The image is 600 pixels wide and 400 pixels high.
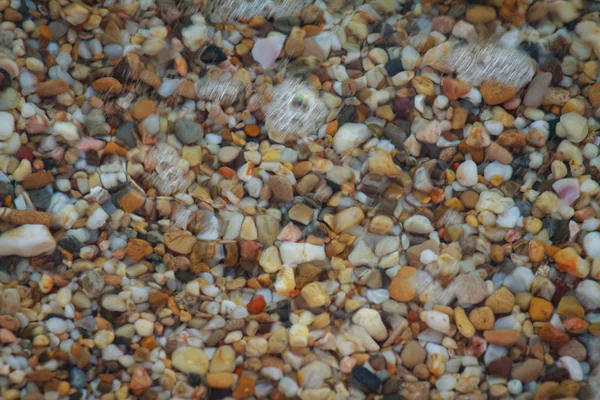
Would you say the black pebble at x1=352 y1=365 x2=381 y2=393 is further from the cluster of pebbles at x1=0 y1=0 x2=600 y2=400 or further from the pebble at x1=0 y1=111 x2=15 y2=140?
the pebble at x1=0 y1=111 x2=15 y2=140

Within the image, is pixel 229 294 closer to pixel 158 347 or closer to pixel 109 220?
pixel 158 347

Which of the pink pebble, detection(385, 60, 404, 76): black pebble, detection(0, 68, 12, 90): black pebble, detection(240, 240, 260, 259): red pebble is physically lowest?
detection(240, 240, 260, 259): red pebble

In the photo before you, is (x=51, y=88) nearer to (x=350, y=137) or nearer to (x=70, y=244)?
(x=70, y=244)

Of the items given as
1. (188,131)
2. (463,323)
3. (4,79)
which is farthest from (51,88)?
(463,323)

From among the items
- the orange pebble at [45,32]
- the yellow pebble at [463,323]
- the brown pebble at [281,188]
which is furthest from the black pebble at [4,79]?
the yellow pebble at [463,323]

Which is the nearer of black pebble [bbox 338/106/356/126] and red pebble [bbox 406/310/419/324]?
red pebble [bbox 406/310/419/324]

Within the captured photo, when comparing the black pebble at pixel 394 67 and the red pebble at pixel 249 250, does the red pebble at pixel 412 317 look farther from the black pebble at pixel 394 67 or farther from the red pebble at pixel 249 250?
the black pebble at pixel 394 67

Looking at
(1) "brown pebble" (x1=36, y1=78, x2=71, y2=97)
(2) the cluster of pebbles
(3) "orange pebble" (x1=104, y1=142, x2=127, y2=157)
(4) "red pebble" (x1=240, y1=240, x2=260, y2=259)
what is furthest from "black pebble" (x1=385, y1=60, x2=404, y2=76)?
(1) "brown pebble" (x1=36, y1=78, x2=71, y2=97)
